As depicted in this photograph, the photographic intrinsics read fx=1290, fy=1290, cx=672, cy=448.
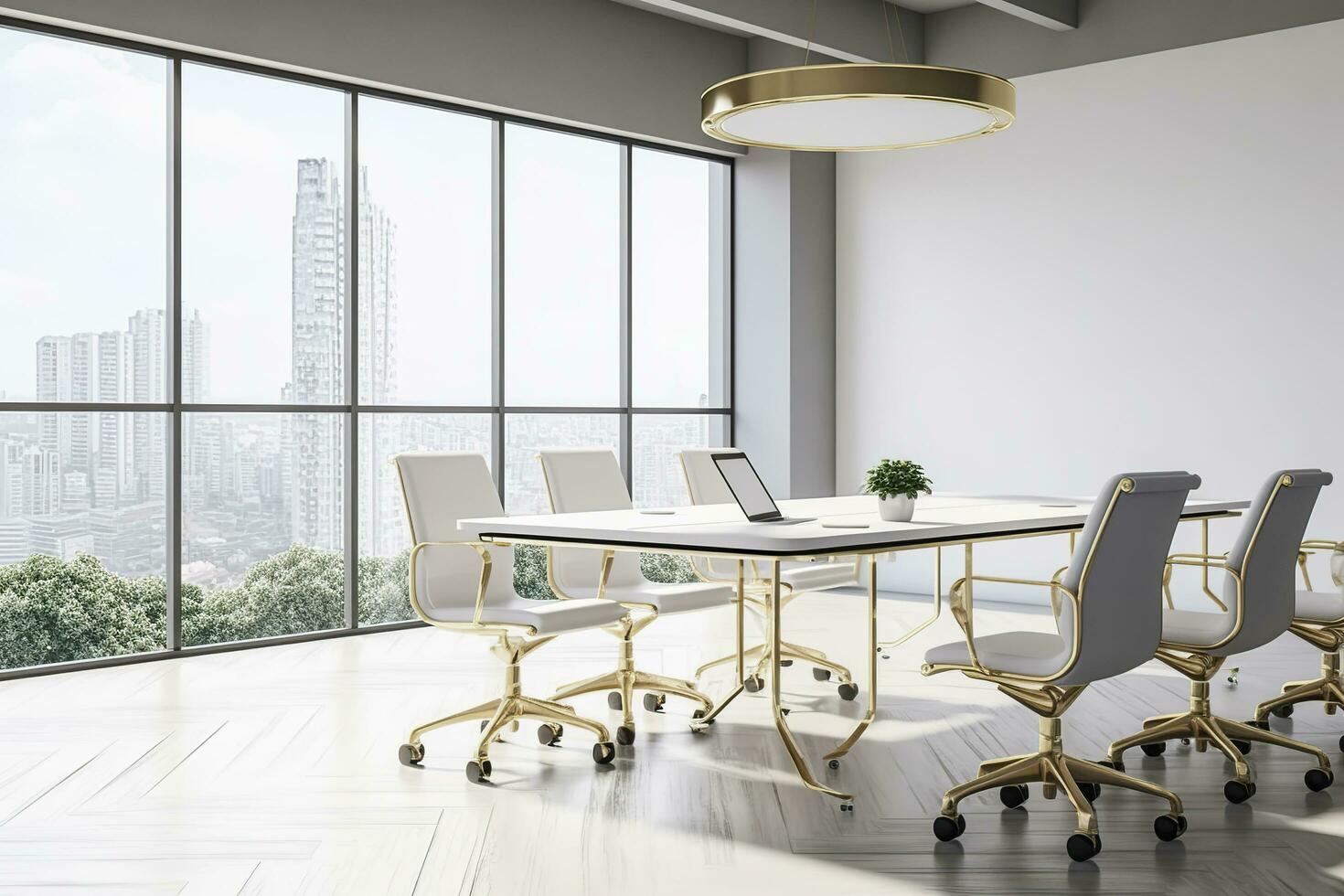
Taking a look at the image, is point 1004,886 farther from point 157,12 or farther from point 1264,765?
point 157,12

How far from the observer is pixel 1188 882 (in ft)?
10.5

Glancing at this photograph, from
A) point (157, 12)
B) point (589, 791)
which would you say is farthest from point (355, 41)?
point (589, 791)

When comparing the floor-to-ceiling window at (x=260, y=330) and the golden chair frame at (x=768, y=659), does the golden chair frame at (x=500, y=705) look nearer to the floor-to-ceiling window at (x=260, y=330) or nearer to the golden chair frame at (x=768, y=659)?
the golden chair frame at (x=768, y=659)

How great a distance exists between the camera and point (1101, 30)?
26.3 ft

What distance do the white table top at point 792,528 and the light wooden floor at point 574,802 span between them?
2.56ft

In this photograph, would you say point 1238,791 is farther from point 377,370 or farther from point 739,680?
point 377,370

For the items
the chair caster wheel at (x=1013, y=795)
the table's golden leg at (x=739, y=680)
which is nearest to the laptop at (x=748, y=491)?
the table's golden leg at (x=739, y=680)

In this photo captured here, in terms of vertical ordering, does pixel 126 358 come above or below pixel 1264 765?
above

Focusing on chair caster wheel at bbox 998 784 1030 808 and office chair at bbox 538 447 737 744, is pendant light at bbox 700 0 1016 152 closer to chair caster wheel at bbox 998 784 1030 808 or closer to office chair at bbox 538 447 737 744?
office chair at bbox 538 447 737 744

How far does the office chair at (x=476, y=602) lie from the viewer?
430cm

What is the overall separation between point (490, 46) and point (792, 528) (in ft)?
14.3

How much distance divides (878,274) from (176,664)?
5345 millimetres

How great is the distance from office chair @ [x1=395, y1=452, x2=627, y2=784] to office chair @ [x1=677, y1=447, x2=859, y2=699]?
946mm

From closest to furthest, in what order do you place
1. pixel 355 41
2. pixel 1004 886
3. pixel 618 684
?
pixel 1004 886 < pixel 618 684 < pixel 355 41
